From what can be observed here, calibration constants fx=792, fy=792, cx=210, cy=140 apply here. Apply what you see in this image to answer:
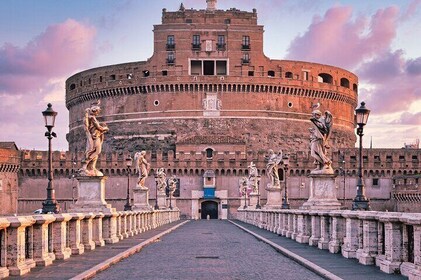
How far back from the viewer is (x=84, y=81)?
106 m

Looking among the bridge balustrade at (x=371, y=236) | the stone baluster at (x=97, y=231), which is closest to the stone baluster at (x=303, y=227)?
the bridge balustrade at (x=371, y=236)

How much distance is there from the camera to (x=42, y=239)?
12820 mm

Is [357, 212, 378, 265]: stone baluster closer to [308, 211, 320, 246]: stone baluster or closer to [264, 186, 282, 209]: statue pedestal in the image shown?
[308, 211, 320, 246]: stone baluster

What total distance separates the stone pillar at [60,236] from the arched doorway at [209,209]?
7421 cm

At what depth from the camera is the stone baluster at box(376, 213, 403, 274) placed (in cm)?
1159

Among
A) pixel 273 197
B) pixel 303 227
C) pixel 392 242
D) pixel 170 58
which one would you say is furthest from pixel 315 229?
pixel 170 58

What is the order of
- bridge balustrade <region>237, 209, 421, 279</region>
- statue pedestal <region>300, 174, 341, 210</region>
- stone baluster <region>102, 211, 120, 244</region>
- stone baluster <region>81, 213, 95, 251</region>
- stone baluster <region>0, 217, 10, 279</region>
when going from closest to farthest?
stone baluster <region>0, 217, 10, 279</region> → bridge balustrade <region>237, 209, 421, 279</region> → stone baluster <region>81, 213, 95, 251</region> → stone baluster <region>102, 211, 120, 244</region> → statue pedestal <region>300, 174, 341, 210</region>

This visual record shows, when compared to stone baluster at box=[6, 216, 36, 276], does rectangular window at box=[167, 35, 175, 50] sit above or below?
above

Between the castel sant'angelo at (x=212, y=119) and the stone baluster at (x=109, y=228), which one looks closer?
the stone baluster at (x=109, y=228)

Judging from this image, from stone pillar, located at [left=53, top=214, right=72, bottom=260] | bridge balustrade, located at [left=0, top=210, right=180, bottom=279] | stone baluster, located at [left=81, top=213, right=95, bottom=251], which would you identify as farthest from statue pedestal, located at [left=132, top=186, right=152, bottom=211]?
stone pillar, located at [left=53, top=214, right=72, bottom=260]

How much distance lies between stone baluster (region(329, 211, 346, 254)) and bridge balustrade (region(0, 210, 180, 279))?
523 cm

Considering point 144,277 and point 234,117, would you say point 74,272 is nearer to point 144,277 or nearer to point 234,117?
point 144,277

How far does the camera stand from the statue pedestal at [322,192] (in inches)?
806

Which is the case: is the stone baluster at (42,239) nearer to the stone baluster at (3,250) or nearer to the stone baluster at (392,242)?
the stone baluster at (3,250)
